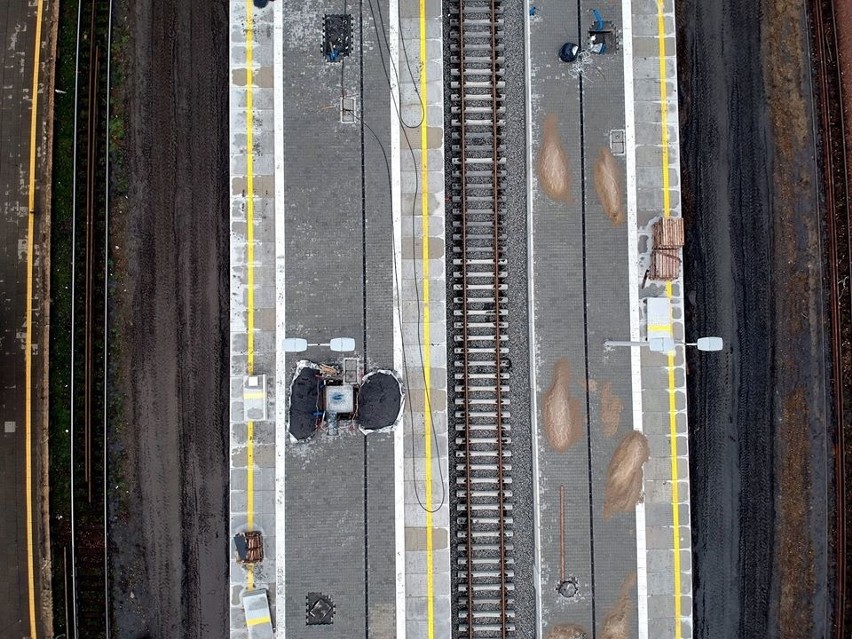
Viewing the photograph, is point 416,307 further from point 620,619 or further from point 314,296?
point 620,619

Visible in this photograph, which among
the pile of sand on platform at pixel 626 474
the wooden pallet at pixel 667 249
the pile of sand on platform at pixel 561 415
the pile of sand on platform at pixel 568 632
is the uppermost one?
the wooden pallet at pixel 667 249

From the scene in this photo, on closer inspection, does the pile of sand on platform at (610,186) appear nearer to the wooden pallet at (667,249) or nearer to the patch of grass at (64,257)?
the wooden pallet at (667,249)

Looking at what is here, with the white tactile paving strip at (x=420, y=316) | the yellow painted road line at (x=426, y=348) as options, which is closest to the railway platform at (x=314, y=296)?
the white tactile paving strip at (x=420, y=316)

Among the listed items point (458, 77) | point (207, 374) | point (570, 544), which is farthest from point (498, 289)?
point (207, 374)

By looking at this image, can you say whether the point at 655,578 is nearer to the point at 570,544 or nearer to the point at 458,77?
the point at 570,544

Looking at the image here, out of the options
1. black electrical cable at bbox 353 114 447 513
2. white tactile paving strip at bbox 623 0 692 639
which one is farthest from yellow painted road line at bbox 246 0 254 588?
white tactile paving strip at bbox 623 0 692 639

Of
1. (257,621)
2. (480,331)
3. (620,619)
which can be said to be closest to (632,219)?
(480,331)

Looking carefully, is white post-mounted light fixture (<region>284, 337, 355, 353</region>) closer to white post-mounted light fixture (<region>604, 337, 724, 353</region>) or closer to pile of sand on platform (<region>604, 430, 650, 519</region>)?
white post-mounted light fixture (<region>604, 337, 724, 353</region>)
